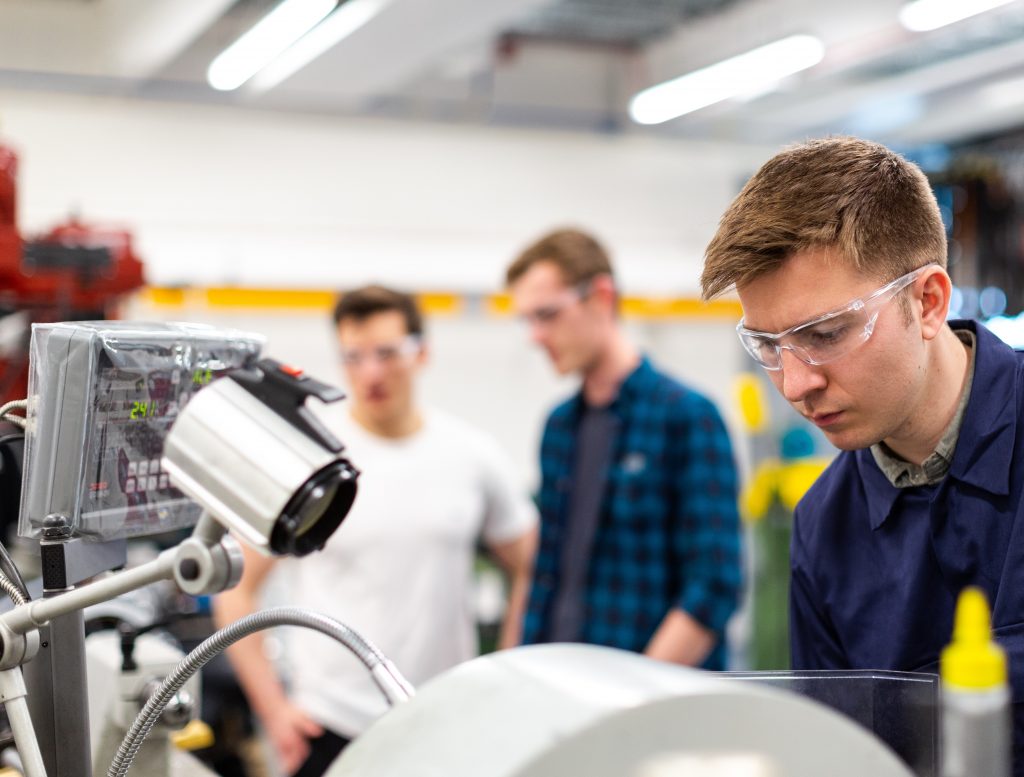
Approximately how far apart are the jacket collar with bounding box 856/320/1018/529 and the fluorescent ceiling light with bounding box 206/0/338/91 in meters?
2.96

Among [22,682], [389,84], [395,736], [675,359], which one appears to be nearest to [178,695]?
[22,682]

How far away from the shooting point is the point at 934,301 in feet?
3.87

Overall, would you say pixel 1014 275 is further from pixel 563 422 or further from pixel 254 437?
pixel 254 437

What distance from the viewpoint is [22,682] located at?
0.98m

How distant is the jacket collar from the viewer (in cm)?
115

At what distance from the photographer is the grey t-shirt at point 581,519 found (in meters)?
2.42

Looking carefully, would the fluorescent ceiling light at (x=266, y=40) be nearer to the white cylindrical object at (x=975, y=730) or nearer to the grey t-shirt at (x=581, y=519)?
the grey t-shirt at (x=581, y=519)

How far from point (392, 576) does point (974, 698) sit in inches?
76.7

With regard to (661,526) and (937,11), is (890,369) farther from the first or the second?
(937,11)

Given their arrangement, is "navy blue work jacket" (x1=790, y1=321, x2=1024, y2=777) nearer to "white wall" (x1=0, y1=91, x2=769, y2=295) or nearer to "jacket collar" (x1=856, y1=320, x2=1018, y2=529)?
"jacket collar" (x1=856, y1=320, x2=1018, y2=529)

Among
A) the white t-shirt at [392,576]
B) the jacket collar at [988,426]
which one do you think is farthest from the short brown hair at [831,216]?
the white t-shirt at [392,576]

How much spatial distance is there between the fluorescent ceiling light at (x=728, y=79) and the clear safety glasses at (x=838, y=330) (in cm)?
321

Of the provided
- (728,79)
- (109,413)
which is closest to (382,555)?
(109,413)

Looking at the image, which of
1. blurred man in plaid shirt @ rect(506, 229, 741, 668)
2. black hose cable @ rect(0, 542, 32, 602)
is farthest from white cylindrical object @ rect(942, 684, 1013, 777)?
blurred man in plaid shirt @ rect(506, 229, 741, 668)
